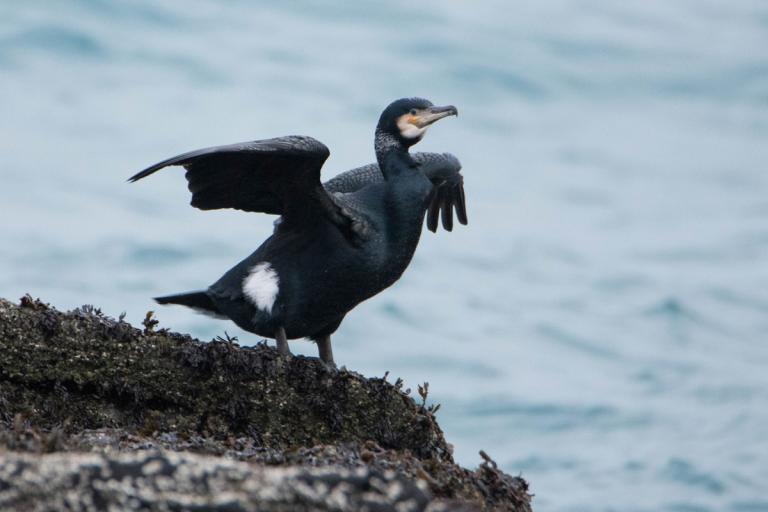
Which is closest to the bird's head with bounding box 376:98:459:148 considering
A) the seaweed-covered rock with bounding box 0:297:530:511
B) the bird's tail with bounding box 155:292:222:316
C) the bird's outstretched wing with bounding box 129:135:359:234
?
the bird's outstretched wing with bounding box 129:135:359:234

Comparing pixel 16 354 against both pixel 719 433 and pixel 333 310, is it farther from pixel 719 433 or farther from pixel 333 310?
pixel 719 433

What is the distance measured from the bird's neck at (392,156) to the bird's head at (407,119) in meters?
0.03

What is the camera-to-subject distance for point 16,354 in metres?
7.42

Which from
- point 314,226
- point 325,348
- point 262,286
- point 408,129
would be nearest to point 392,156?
point 408,129

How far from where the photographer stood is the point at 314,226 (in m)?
9.20

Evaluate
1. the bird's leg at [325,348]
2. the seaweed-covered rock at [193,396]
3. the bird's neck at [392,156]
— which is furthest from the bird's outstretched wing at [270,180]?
the seaweed-covered rock at [193,396]

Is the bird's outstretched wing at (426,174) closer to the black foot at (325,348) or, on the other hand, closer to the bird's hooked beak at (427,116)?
the bird's hooked beak at (427,116)

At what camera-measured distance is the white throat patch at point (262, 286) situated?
9164 mm

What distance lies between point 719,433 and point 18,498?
17258 millimetres

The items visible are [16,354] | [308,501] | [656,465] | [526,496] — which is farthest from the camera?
[656,465]

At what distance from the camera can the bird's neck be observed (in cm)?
936

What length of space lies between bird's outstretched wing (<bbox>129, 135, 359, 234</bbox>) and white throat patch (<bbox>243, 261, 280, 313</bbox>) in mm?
356

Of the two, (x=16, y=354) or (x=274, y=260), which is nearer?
(x=16, y=354)

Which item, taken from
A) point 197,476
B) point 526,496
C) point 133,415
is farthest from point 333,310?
point 197,476
